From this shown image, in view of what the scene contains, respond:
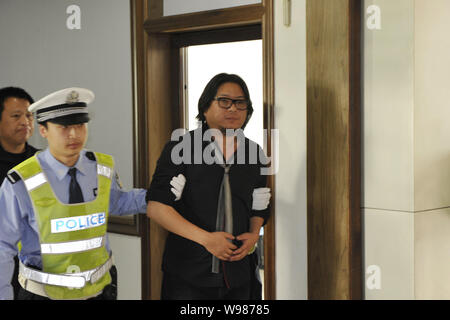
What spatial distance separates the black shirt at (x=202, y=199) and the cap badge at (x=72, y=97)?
0.46 meters

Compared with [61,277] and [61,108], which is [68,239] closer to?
[61,277]

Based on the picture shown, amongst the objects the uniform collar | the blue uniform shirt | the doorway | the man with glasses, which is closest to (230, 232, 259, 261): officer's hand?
the man with glasses

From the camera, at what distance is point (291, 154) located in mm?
2637

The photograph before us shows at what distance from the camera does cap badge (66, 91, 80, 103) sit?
6.96 feet

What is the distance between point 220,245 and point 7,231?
2.78 ft

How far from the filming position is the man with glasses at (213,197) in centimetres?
239

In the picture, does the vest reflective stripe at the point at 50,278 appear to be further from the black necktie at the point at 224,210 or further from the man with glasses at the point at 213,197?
the black necktie at the point at 224,210

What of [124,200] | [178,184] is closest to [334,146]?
[178,184]

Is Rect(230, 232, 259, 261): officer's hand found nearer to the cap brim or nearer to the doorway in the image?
the doorway

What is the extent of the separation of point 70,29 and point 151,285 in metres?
1.39

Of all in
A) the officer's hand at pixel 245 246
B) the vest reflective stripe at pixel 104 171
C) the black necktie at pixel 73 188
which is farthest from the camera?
the officer's hand at pixel 245 246

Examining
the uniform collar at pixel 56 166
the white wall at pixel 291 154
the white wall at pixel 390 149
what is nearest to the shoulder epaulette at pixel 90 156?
the uniform collar at pixel 56 166
